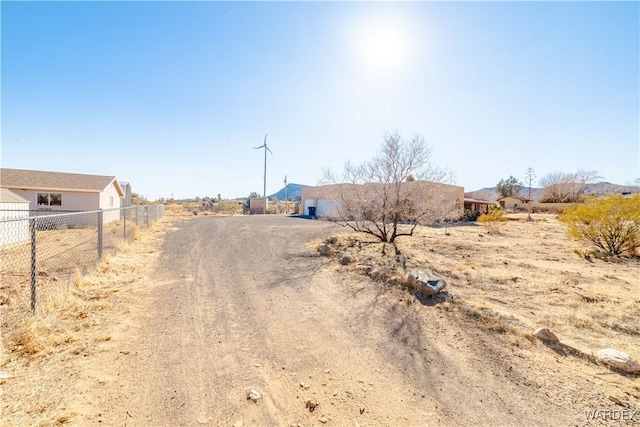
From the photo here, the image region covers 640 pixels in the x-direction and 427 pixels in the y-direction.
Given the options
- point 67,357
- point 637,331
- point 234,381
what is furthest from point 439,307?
point 67,357

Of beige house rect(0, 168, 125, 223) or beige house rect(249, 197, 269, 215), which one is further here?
beige house rect(249, 197, 269, 215)

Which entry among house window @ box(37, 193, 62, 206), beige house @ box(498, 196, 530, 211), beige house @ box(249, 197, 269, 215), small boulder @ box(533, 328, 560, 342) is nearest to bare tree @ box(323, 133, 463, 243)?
small boulder @ box(533, 328, 560, 342)

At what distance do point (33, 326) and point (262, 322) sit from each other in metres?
2.97

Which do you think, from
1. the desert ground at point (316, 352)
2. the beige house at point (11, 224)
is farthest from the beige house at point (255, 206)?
the desert ground at point (316, 352)

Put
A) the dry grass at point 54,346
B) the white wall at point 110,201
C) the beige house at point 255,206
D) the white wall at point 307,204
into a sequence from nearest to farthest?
the dry grass at point 54,346, the white wall at point 110,201, the white wall at point 307,204, the beige house at point 255,206

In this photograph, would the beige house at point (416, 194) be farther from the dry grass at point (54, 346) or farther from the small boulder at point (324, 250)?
the dry grass at point (54, 346)

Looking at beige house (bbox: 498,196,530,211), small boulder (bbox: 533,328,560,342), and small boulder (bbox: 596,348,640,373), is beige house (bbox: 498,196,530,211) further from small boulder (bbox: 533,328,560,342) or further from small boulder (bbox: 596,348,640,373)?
small boulder (bbox: 596,348,640,373)

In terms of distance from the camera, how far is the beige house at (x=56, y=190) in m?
18.1

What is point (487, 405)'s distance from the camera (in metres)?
2.70

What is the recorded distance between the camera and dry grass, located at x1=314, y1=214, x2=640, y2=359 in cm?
432

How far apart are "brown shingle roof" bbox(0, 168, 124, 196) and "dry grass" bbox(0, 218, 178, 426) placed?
17934 millimetres

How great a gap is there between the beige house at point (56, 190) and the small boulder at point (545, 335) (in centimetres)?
2227

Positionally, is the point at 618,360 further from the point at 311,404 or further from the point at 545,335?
the point at 311,404

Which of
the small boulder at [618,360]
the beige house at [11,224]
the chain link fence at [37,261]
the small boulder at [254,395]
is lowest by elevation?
the small boulder at [254,395]
